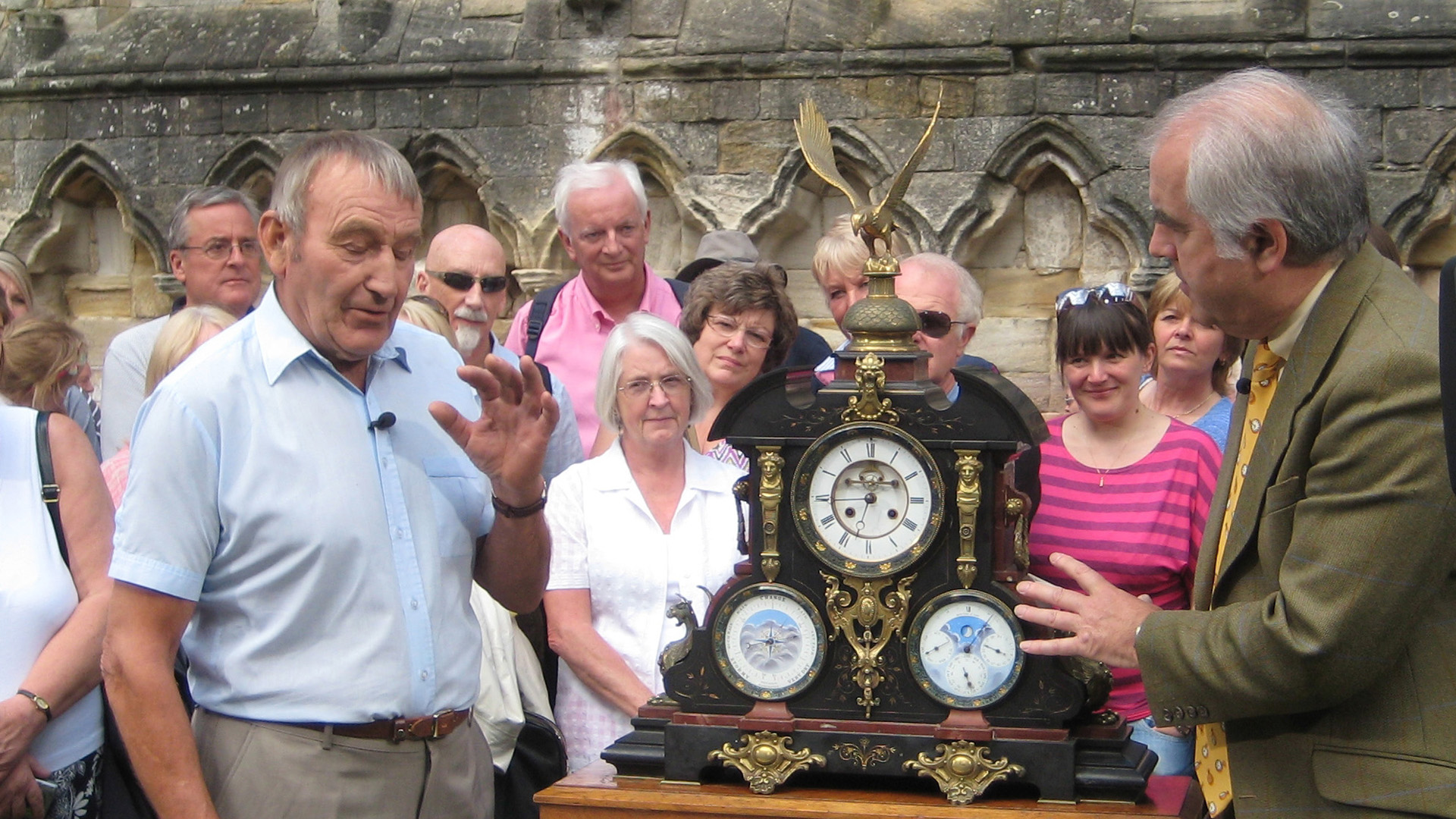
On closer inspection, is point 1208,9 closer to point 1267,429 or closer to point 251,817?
point 1267,429

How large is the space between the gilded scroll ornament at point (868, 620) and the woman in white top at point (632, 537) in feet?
3.19

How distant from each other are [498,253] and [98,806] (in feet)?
7.36

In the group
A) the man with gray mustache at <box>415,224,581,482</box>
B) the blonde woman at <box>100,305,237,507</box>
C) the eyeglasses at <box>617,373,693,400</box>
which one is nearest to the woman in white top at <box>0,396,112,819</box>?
the blonde woman at <box>100,305,237,507</box>

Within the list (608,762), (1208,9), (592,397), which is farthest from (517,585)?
(1208,9)

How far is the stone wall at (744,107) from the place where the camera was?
6.69m

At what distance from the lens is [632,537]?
145 inches

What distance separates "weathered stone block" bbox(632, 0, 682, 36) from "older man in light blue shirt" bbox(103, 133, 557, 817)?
4.83m

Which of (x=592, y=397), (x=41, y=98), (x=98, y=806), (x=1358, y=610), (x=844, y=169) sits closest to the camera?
(x=1358, y=610)

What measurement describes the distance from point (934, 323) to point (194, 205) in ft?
9.57

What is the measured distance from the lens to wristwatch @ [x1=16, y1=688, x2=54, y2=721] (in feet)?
10.6

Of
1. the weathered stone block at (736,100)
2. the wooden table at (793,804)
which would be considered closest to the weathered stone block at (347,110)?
the weathered stone block at (736,100)

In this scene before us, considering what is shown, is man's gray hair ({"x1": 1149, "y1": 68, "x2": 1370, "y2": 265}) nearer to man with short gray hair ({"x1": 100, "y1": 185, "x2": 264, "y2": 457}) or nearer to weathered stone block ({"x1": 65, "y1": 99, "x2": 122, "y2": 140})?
man with short gray hair ({"x1": 100, "y1": 185, "x2": 264, "y2": 457})

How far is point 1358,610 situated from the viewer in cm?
213

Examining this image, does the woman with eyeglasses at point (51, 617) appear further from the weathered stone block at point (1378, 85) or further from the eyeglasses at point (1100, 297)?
the weathered stone block at point (1378, 85)
